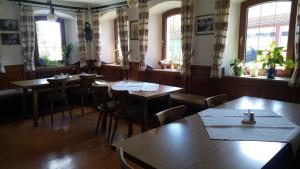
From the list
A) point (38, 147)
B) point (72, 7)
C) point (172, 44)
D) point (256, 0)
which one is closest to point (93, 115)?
point (38, 147)

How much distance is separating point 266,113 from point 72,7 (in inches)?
212

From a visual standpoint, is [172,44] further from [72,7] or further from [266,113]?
[266,113]

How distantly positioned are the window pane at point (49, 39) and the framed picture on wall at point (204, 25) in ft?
12.9

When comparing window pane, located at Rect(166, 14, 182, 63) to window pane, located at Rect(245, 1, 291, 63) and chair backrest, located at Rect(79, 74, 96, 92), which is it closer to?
window pane, located at Rect(245, 1, 291, 63)

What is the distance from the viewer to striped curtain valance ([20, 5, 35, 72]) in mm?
4859

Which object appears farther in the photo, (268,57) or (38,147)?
(268,57)

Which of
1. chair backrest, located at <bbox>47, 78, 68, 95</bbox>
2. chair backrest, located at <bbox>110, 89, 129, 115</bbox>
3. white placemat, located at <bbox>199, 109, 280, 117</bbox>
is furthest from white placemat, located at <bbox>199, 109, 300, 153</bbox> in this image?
chair backrest, located at <bbox>47, 78, 68, 95</bbox>

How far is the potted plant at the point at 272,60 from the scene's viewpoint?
10.5ft

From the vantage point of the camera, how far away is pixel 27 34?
4910 mm

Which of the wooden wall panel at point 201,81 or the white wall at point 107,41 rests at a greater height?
the white wall at point 107,41

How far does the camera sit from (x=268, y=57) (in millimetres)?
3334

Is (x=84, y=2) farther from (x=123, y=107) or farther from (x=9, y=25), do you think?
(x=123, y=107)

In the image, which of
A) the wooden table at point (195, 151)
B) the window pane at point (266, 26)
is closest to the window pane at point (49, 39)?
the window pane at point (266, 26)

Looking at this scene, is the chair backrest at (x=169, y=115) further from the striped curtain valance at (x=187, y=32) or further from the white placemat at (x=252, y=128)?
the striped curtain valance at (x=187, y=32)
